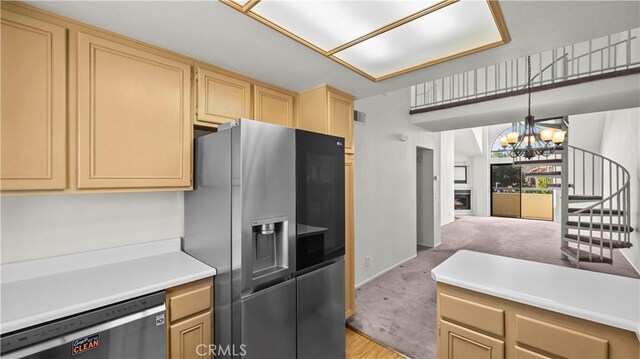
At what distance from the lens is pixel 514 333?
1263 mm

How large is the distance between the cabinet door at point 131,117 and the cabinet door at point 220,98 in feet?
0.31

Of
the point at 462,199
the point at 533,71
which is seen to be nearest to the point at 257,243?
the point at 533,71

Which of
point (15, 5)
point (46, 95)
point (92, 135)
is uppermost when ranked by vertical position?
point (15, 5)

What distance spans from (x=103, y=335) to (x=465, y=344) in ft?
6.07

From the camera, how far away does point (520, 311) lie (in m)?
1.25

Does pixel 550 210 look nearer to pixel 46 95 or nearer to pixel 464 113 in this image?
pixel 464 113

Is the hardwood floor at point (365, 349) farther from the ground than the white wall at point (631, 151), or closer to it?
closer to it

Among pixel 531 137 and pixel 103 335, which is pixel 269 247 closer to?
pixel 103 335

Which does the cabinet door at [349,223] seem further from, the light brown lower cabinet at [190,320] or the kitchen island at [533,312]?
the light brown lower cabinet at [190,320]

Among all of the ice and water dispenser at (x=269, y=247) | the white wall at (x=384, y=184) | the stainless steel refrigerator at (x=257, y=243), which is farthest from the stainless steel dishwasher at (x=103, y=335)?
the white wall at (x=384, y=184)

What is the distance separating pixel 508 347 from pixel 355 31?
187 cm

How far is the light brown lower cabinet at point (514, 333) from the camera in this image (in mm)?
1068

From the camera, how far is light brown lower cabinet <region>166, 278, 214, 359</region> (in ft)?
4.94

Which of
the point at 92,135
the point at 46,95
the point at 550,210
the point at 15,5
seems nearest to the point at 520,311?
the point at 92,135
